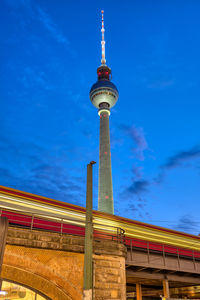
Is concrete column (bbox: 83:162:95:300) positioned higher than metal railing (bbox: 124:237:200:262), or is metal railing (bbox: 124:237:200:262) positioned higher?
metal railing (bbox: 124:237:200:262)

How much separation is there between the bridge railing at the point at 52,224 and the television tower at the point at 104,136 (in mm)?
42949

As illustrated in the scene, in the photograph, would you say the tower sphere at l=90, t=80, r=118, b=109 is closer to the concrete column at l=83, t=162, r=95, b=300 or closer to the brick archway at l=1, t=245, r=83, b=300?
the brick archway at l=1, t=245, r=83, b=300

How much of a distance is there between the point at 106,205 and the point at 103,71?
48463mm

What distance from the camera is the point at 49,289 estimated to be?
12.6 m

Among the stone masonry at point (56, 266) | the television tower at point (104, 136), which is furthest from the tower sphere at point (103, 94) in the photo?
the stone masonry at point (56, 266)

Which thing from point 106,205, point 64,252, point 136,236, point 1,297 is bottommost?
point 1,297

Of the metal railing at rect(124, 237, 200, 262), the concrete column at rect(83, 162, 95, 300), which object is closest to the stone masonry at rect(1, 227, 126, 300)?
the concrete column at rect(83, 162, 95, 300)

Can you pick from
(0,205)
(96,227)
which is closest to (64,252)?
(0,205)

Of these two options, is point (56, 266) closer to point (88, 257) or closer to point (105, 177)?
point (88, 257)

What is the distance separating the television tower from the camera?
211 feet

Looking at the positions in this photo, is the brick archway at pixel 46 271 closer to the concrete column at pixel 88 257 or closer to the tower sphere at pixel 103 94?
the concrete column at pixel 88 257

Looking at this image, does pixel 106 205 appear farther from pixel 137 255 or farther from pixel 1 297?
pixel 1 297

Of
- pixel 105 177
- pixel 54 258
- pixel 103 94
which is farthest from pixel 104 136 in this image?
pixel 54 258

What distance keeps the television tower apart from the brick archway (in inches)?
1924
